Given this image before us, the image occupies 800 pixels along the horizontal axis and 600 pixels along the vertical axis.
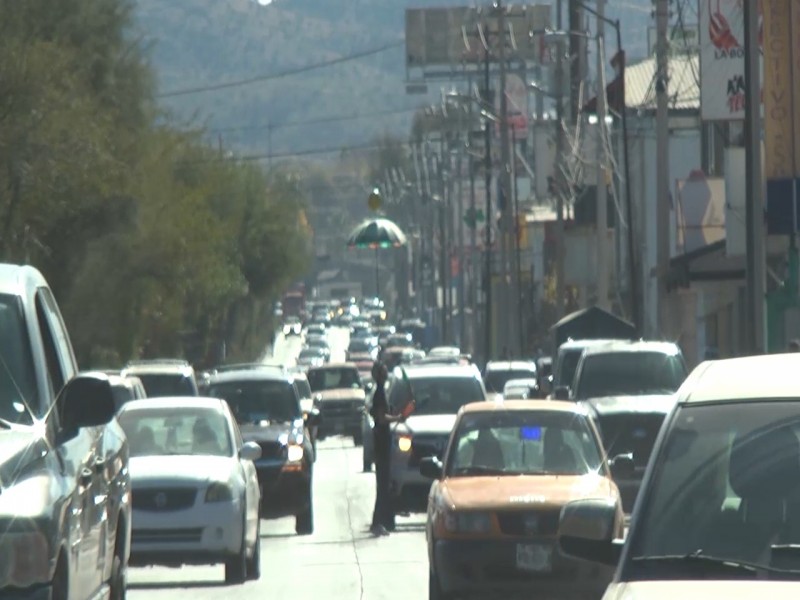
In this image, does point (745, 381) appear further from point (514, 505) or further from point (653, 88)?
point (653, 88)

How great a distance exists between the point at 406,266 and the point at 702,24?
143m

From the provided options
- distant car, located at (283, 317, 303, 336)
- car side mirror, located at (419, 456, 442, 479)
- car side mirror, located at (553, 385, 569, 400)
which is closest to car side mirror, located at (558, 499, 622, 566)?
car side mirror, located at (419, 456, 442, 479)

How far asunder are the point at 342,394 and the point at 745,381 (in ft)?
150

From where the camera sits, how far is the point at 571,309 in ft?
270

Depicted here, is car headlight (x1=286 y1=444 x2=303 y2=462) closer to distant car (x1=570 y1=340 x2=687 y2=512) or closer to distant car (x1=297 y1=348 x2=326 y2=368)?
distant car (x1=570 y1=340 x2=687 y2=512)

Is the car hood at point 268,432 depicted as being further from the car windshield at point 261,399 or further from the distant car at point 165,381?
the distant car at point 165,381

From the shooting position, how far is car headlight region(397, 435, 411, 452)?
25.2m

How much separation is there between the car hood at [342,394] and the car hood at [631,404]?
27.1m

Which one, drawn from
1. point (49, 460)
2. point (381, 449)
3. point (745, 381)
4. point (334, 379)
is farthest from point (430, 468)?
point (334, 379)

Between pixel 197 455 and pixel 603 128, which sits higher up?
pixel 603 128

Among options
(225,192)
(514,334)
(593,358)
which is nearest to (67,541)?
(593,358)

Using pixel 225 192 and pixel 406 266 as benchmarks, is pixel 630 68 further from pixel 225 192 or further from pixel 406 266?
pixel 406 266

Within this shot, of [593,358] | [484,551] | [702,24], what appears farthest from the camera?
[702,24]

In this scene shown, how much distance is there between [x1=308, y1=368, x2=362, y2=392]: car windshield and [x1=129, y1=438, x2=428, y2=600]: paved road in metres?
25.0
